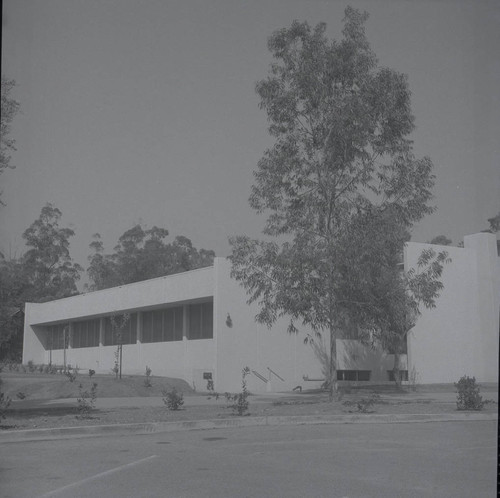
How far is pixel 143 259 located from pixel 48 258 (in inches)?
436

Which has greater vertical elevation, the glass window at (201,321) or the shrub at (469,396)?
the glass window at (201,321)

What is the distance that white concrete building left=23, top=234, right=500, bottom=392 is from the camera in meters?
29.9

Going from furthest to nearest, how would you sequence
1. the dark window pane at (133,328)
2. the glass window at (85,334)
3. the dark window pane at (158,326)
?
the glass window at (85,334)
the dark window pane at (133,328)
the dark window pane at (158,326)

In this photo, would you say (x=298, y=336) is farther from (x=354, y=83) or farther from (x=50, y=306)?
(x=50, y=306)

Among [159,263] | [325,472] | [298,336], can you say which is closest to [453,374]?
[298,336]

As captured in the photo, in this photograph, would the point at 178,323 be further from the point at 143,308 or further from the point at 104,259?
the point at 104,259

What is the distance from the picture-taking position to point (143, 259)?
75.2m

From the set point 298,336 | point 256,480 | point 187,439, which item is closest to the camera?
point 256,480

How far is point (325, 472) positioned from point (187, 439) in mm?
4361

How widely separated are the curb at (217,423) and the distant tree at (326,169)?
4.00 m

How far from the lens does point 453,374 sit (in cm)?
3512

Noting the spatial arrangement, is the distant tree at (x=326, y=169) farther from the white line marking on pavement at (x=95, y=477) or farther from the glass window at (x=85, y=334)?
the glass window at (x=85, y=334)

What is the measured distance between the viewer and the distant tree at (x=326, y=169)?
19219mm

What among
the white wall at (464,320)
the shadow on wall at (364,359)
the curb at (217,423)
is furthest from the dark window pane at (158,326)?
the curb at (217,423)
